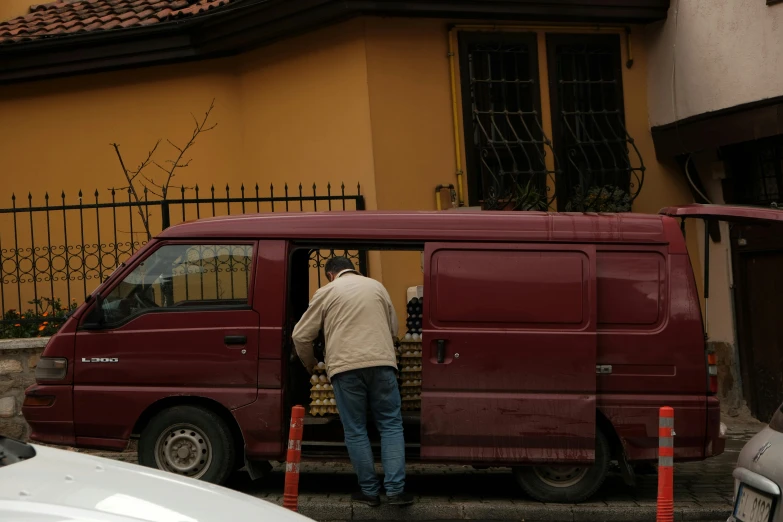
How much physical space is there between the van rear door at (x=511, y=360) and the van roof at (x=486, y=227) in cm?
13

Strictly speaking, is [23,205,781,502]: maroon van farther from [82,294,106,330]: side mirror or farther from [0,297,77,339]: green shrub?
[0,297,77,339]: green shrub

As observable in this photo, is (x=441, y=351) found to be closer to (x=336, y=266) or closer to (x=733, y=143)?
(x=336, y=266)

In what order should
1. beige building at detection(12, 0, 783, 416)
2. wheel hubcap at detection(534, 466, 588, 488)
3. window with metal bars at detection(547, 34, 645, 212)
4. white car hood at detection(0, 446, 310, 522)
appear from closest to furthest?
white car hood at detection(0, 446, 310, 522) → wheel hubcap at detection(534, 466, 588, 488) → beige building at detection(12, 0, 783, 416) → window with metal bars at detection(547, 34, 645, 212)

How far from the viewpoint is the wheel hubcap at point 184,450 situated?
8.09 metres

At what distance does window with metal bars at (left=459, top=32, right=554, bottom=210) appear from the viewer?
12.8 meters

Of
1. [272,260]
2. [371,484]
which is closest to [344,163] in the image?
[272,260]

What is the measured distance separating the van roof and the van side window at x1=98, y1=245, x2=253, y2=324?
1.63 ft

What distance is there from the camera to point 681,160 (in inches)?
526

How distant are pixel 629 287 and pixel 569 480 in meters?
1.49

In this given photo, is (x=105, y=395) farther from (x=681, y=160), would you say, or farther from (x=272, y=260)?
(x=681, y=160)

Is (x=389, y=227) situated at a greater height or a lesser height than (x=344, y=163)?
lesser

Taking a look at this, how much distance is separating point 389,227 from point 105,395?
2.43m

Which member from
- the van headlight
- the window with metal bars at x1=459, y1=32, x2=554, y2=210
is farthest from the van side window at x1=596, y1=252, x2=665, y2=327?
the window with metal bars at x1=459, y1=32, x2=554, y2=210

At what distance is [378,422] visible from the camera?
313 inches
